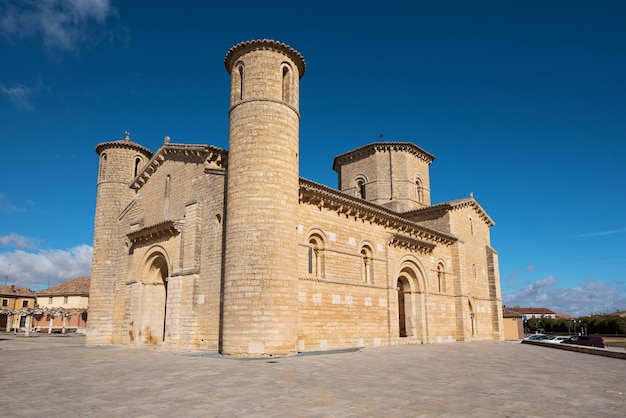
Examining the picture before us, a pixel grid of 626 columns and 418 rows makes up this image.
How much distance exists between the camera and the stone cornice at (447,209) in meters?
26.9

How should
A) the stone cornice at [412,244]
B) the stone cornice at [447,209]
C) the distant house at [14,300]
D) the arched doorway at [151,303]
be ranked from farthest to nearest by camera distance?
the distant house at [14,300], the stone cornice at [447,209], the stone cornice at [412,244], the arched doorway at [151,303]

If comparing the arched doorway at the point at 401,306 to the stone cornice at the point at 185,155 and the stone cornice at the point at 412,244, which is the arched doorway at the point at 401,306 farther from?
the stone cornice at the point at 185,155

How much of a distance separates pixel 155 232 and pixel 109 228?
552cm

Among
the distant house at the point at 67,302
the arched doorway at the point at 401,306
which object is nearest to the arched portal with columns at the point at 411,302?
the arched doorway at the point at 401,306

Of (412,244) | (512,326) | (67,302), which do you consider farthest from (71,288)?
(512,326)

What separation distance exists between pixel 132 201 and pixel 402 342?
15740 mm

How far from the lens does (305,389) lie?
809 cm

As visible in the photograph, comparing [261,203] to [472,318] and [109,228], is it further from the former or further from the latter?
[472,318]

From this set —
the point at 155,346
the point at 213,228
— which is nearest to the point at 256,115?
the point at 213,228

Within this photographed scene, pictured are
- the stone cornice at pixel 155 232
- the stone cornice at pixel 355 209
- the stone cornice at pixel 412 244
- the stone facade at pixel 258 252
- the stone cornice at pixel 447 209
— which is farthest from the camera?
the stone cornice at pixel 447 209

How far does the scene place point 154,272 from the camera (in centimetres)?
2045

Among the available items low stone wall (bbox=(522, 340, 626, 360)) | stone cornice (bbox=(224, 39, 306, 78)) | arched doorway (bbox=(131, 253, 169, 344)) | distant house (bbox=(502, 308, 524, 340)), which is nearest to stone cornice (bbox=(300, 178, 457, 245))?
stone cornice (bbox=(224, 39, 306, 78))

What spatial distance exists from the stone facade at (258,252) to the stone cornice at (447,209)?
0.15 meters

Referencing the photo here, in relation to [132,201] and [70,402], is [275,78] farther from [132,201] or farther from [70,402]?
[70,402]
